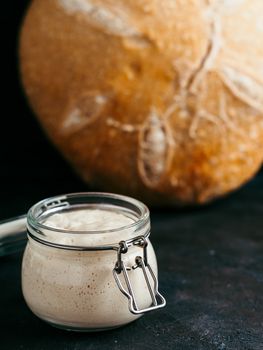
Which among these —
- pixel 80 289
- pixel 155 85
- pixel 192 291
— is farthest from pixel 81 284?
pixel 155 85

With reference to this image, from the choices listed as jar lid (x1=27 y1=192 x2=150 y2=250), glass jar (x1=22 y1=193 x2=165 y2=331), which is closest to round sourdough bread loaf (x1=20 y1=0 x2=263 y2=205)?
jar lid (x1=27 y1=192 x2=150 y2=250)

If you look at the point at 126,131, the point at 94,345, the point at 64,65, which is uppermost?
the point at 64,65

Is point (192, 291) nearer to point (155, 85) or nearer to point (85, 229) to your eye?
point (85, 229)

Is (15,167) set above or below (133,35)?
below

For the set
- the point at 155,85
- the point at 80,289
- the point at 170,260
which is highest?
the point at 155,85

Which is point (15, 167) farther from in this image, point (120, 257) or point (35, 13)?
point (120, 257)

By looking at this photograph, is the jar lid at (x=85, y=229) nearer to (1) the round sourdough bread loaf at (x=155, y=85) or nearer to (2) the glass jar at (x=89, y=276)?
(2) the glass jar at (x=89, y=276)

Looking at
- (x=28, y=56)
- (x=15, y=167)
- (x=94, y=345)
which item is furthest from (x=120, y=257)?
(x=15, y=167)
